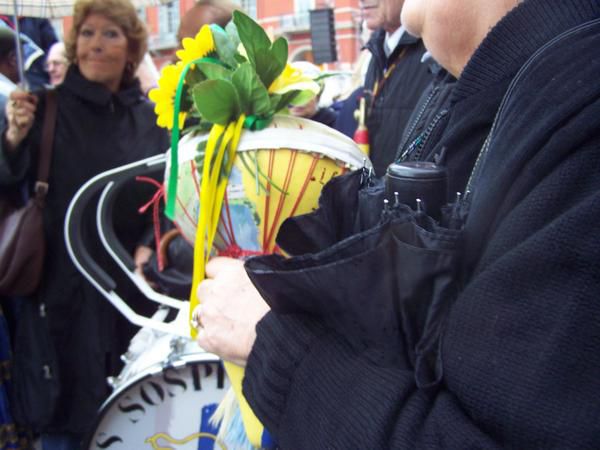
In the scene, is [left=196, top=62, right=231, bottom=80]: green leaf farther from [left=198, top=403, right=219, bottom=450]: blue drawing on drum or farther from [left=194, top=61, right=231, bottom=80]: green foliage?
[left=198, top=403, right=219, bottom=450]: blue drawing on drum

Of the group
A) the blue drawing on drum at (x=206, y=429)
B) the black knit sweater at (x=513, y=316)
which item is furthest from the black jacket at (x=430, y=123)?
the blue drawing on drum at (x=206, y=429)

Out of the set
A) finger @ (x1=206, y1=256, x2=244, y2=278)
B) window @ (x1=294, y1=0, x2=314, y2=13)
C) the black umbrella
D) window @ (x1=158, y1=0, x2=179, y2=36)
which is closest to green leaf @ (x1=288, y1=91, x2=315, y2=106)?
finger @ (x1=206, y1=256, x2=244, y2=278)

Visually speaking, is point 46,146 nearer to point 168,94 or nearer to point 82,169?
point 82,169

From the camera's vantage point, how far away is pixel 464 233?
1.65 ft

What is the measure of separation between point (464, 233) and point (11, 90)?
6.34 ft

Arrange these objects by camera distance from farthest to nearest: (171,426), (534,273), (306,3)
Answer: (306,3), (171,426), (534,273)

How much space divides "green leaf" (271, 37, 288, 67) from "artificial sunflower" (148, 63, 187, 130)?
16 centimetres

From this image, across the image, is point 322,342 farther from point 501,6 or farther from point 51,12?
point 51,12

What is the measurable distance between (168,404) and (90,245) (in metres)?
0.86

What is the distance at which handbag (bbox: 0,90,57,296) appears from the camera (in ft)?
5.92

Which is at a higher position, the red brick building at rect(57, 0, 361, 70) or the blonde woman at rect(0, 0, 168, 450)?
the red brick building at rect(57, 0, 361, 70)

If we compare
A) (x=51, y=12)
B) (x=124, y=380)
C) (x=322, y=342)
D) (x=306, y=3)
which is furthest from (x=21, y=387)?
(x=306, y=3)

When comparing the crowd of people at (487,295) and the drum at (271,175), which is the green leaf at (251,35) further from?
the crowd of people at (487,295)

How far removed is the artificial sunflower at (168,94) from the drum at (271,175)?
0.09 m
